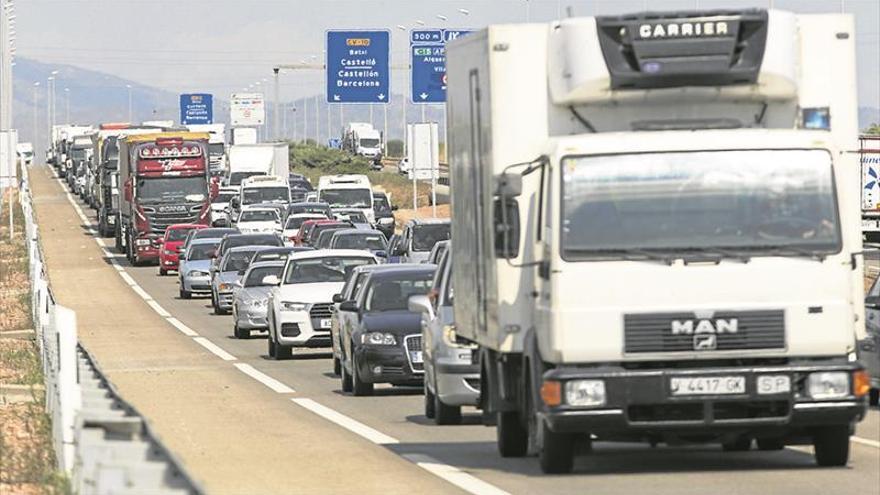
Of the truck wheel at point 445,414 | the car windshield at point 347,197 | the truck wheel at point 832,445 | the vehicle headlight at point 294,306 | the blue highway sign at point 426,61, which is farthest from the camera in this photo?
the car windshield at point 347,197

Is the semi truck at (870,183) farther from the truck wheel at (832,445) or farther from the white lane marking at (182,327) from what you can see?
the truck wheel at (832,445)

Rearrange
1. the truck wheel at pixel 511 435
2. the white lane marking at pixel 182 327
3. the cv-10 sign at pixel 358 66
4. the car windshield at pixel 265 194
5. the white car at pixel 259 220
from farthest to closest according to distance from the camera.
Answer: the car windshield at pixel 265 194, the white car at pixel 259 220, the cv-10 sign at pixel 358 66, the white lane marking at pixel 182 327, the truck wheel at pixel 511 435

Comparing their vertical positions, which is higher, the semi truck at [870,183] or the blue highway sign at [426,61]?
the blue highway sign at [426,61]

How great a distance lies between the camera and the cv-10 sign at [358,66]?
68.8 metres

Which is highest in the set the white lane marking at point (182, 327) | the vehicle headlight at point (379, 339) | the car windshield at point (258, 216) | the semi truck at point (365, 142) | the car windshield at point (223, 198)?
the semi truck at point (365, 142)

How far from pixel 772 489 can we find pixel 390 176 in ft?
386

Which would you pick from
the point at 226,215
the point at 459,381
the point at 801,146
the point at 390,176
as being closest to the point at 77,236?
the point at 226,215

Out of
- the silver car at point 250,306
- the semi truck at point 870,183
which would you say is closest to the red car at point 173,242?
the semi truck at point 870,183

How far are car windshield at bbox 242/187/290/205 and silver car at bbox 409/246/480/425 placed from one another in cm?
5892

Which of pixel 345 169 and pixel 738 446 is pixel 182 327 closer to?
pixel 738 446

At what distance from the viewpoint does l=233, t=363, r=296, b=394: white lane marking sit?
27352mm

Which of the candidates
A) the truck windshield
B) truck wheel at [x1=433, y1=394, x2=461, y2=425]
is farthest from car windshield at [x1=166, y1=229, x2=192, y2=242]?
the truck windshield

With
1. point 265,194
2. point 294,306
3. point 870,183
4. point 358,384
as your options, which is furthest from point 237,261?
point 265,194

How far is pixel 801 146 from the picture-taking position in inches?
609
